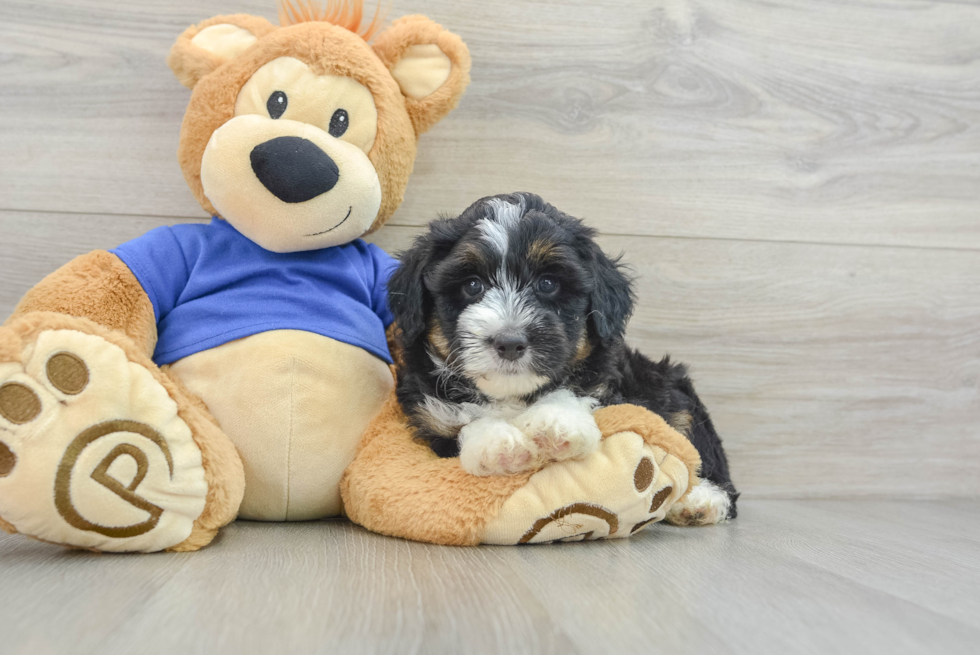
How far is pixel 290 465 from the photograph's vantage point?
1.60 meters

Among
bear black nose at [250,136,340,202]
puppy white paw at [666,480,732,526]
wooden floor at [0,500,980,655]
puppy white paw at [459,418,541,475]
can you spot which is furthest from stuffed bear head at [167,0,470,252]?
puppy white paw at [666,480,732,526]

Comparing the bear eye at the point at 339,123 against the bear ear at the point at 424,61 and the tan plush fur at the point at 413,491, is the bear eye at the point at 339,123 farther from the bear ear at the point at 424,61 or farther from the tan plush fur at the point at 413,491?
the tan plush fur at the point at 413,491

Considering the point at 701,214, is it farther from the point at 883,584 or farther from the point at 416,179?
the point at 883,584

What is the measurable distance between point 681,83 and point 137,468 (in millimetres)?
1875

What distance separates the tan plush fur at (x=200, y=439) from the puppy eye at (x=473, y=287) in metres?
0.58

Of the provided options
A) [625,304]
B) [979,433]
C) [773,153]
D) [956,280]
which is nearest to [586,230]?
[625,304]

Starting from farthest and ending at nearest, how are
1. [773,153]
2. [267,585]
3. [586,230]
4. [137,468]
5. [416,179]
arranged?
[773,153]
[416,179]
[586,230]
[137,468]
[267,585]

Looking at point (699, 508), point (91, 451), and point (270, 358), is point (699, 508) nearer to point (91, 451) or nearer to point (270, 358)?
point (270, 358)

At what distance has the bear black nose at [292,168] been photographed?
5.13ft

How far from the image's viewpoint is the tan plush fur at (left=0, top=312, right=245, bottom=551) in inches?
49.5

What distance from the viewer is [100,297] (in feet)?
5.07

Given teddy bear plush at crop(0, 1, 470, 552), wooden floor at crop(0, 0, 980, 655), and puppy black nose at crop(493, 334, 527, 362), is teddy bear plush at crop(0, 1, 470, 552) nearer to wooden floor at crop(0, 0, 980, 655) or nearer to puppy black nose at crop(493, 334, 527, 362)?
wooden floor at crop(0, 0, 980, 655)

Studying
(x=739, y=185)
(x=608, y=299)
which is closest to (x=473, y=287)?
(x=608, y=299)

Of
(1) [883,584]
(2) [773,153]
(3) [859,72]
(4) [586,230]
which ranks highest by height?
(3) [859,72]
